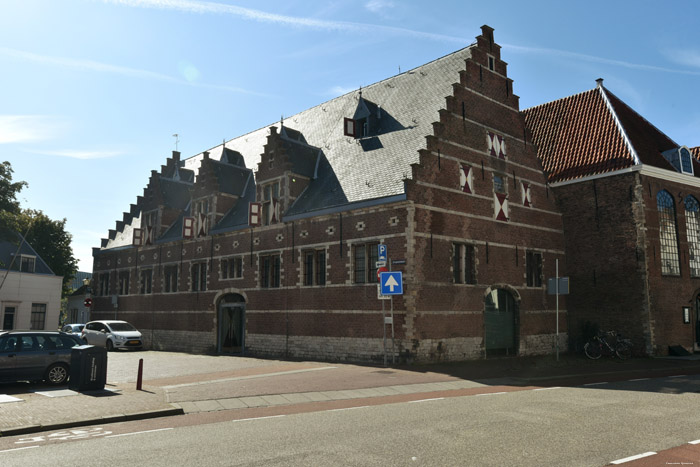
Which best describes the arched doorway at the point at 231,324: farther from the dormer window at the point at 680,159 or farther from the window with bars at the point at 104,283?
the dormer window at the point at 680,159

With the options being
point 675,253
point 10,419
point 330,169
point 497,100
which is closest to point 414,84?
point 497,100

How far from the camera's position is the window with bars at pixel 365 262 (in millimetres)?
21359

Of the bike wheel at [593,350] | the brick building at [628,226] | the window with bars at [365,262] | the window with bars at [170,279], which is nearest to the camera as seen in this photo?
the window with bars at [365,262]

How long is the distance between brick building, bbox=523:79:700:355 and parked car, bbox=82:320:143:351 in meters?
23.1

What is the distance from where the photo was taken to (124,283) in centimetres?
3712

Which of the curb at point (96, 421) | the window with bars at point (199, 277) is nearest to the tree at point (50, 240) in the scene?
the window with bars at point (199, 277)

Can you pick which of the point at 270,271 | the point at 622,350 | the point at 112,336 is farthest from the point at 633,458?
the point at 112,336

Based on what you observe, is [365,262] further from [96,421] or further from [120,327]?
[120,327]

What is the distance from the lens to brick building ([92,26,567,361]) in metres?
20.8

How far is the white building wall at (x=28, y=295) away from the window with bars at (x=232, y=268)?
1659 centimetres

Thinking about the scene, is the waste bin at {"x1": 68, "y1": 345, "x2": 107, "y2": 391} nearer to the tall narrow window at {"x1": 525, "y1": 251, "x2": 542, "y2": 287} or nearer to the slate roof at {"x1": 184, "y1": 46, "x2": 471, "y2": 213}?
the slate roof at {"x1": 184, "y1": 46, "x2": 471, "y2": 213}

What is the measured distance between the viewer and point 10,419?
9336 mm

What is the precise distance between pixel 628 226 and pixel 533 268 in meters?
4.74

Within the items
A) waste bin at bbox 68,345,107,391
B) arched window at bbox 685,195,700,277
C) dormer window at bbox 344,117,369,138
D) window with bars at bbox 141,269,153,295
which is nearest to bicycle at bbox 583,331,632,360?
arched window at bbox 685,195,700,277
